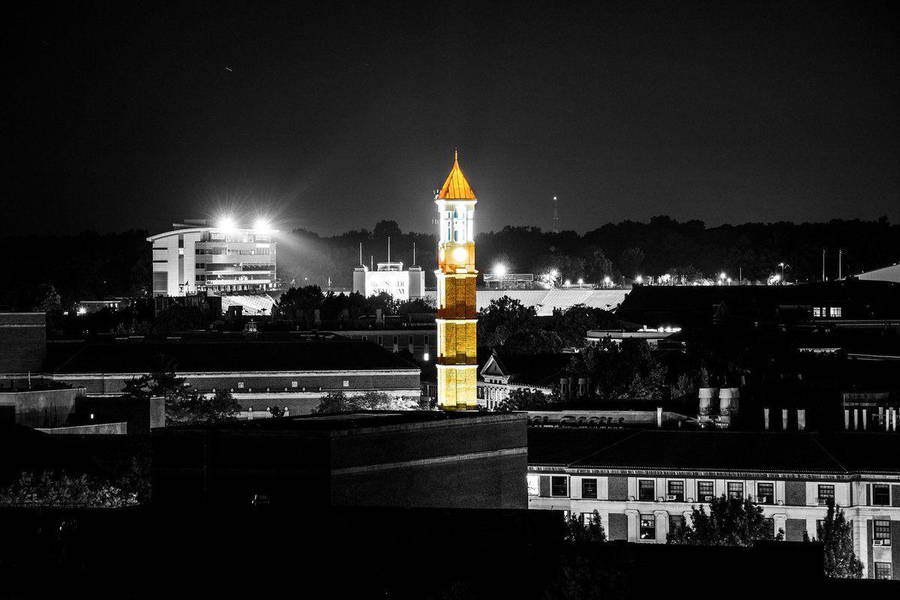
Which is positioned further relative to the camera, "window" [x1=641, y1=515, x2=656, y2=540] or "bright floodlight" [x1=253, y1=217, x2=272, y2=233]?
"bright floodlight" [x1=253, y1=217, x2=272, y2=233]

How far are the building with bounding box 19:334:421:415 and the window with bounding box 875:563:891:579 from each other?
38255mm

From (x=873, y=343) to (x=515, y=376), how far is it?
66.0 feet

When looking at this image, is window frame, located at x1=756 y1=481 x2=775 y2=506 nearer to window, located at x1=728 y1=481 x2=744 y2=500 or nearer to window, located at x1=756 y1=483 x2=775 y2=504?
window, located at x1=756 y1=483 x2=775 y2=504

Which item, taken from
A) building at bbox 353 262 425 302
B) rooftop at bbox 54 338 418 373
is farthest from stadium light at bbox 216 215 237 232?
rooftop at bbox 54 338 418 373

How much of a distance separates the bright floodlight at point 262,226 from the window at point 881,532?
127193 mm

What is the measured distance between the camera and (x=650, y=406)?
6844cm

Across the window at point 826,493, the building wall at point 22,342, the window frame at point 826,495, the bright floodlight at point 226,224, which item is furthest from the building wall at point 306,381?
the bright floodlight at point 226,224

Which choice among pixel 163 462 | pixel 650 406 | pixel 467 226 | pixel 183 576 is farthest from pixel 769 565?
pixel 467 226

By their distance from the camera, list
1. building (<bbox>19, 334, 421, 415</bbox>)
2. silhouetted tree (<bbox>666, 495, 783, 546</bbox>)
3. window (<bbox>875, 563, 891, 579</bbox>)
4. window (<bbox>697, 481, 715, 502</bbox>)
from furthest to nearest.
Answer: building (<bbox>19, 334, 421, 415</bbox>) < window (<bbox>697, 481, 715, 502</bbox>) < window (<bbox>875, 563, 891, 579</bbox>) < silhouetted tree (<bbox>666, 495, 783, 546</bbox>)

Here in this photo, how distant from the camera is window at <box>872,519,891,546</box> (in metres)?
49.2

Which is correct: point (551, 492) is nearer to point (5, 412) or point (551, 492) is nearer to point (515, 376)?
point (5, 412)

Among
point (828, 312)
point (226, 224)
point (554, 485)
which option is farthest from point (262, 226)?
point (554, 485)

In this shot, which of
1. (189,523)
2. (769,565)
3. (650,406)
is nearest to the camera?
(769,565)

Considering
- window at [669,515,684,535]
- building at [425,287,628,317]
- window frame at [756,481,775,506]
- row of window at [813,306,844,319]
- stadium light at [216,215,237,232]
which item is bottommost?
window at [669,515,684,535]
